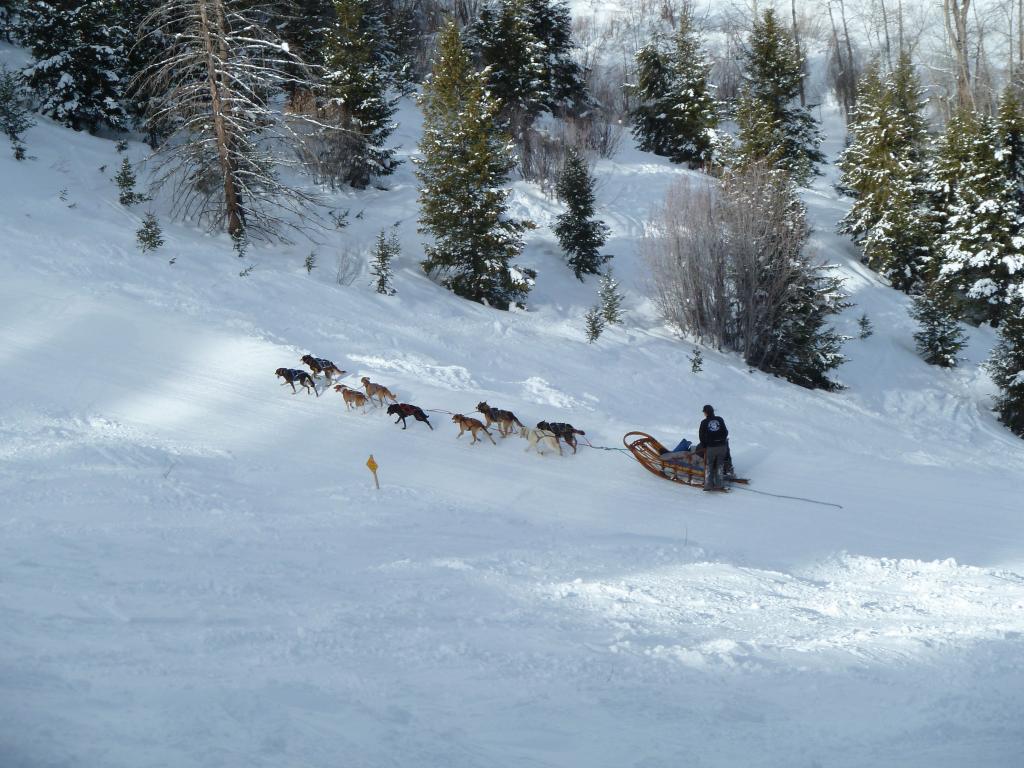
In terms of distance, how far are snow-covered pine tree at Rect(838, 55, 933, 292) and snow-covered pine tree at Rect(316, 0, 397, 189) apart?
1881 centimetres

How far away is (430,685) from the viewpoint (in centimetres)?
393

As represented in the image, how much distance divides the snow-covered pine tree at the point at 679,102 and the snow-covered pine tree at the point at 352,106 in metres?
13.8

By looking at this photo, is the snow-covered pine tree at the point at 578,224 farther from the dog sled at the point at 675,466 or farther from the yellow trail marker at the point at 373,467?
the yellow trail marker at the point at 373,467

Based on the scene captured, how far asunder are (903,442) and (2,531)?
568 inches

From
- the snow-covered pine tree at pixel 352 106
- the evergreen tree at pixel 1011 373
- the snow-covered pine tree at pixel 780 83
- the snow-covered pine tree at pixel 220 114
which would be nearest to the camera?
the snow-covered pine tree at pixel 220 114

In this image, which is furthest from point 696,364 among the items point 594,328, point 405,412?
point 405,412

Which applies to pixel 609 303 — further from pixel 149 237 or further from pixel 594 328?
pixel 149 237

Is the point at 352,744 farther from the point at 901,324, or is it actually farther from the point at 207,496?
the point at 901,324

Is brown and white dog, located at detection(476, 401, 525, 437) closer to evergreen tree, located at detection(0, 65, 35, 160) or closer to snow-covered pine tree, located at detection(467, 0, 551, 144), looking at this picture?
evergreen tree, located at detection(0, 65, 35, 160)

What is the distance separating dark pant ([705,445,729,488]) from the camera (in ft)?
28.7

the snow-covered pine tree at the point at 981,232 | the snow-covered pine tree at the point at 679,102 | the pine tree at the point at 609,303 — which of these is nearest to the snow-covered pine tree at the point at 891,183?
the snow-covered pine tree at the point at 981,232

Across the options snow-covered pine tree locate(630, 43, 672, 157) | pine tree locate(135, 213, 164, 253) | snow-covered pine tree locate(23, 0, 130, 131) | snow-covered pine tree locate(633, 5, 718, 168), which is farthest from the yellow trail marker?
snow-covered pine tree locate(630, 43, 672, 157)

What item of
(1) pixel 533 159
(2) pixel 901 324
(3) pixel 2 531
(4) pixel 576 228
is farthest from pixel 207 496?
(2) pixel 901 324

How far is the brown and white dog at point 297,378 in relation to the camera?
34.7 feet
